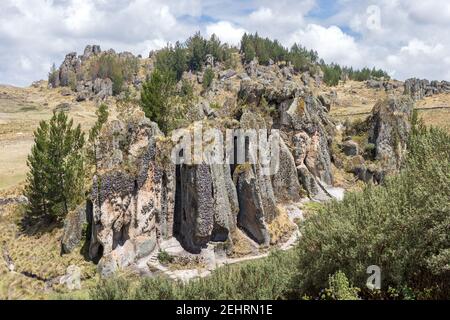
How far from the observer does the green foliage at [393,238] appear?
16.8 m

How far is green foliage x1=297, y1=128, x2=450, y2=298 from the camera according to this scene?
1677 centimetres

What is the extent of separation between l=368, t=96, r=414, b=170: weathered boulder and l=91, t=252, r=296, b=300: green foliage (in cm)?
3973

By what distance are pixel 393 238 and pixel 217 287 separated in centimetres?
784

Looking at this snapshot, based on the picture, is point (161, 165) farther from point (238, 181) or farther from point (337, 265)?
point (337, 265)

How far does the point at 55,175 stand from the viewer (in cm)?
3859

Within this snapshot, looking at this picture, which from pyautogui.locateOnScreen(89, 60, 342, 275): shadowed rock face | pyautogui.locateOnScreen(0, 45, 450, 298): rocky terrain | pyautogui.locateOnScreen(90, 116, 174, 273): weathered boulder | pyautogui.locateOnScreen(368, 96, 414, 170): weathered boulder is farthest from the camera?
pyautogui.locateOnScreen(368, 96, 414, 170): weathered boulder

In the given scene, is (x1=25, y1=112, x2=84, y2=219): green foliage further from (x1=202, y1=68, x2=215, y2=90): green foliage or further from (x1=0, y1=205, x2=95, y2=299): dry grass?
(x1=202, y1=68, x2=215, y2=90): green foliage

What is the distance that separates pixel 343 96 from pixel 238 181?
489 ft

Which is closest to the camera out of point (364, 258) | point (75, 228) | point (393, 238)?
point (393, 238)

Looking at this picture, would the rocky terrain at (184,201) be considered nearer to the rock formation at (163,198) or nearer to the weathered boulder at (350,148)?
the rock formation at (163,198)

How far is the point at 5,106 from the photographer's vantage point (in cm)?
16325

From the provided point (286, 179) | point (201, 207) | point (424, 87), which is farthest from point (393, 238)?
point (424, 87)

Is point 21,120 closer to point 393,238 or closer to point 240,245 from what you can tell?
point 240,245

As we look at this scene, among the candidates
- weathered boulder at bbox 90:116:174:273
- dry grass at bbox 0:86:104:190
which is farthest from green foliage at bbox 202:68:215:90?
weathered boulder at bbox 90:116:174:273
